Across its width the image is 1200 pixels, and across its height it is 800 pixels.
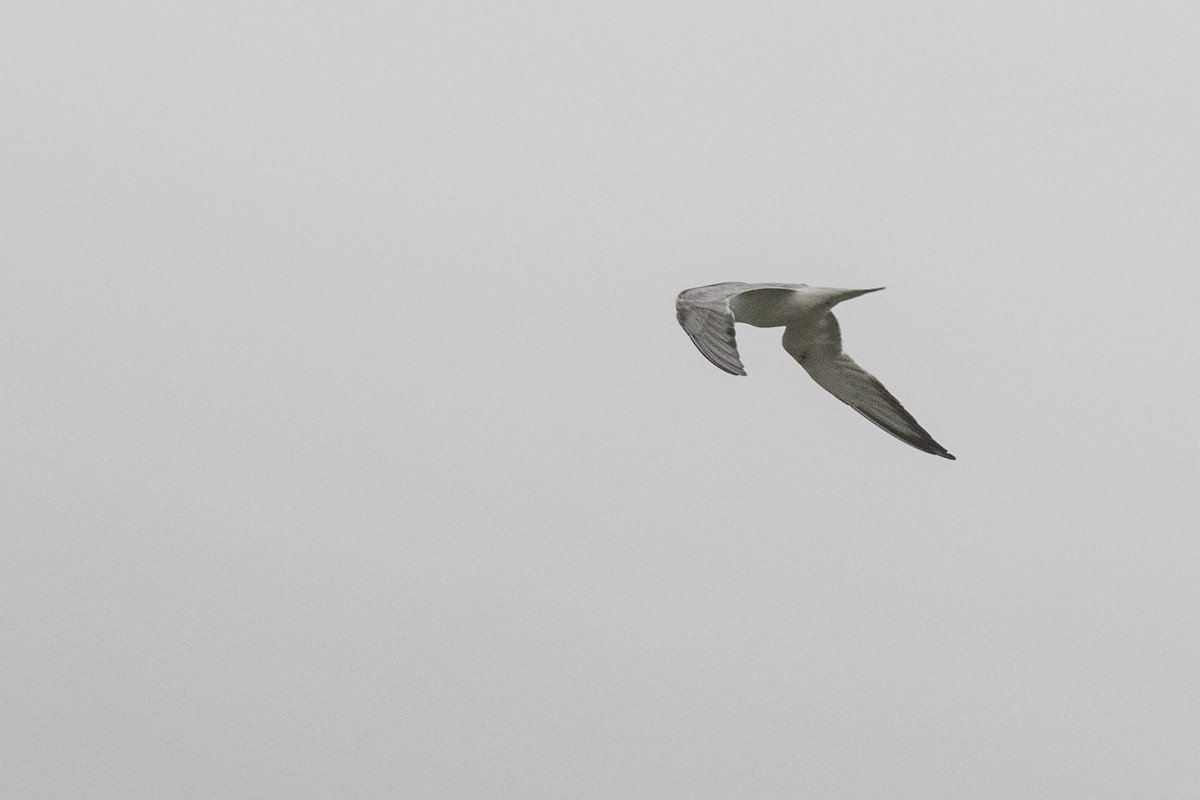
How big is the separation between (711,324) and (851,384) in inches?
177

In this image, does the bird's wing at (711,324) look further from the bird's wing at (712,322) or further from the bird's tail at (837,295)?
the bird's tail at (837,295)

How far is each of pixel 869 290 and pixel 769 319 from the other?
143 centimetres

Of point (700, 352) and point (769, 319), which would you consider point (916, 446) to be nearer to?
point (769, 319)

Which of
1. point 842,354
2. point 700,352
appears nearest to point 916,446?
point 842,354

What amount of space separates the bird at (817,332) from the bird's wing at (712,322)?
0.01m

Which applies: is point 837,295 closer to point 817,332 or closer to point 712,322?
point 817,332

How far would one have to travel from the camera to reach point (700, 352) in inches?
580

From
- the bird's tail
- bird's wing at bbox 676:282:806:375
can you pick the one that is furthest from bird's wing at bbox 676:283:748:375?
the bird's tail

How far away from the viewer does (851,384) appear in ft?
63.3

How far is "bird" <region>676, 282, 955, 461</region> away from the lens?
1683 cm

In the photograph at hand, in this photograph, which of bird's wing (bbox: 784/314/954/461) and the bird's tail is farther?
bird's wing (bbox: 784/314/954/461)

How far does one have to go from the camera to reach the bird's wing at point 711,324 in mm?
14617

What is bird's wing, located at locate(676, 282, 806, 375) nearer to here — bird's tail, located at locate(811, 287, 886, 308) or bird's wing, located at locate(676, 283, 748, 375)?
bird's wing, located at locate(676, 283, 748, 375)

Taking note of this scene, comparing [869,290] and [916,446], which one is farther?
[916,446]
